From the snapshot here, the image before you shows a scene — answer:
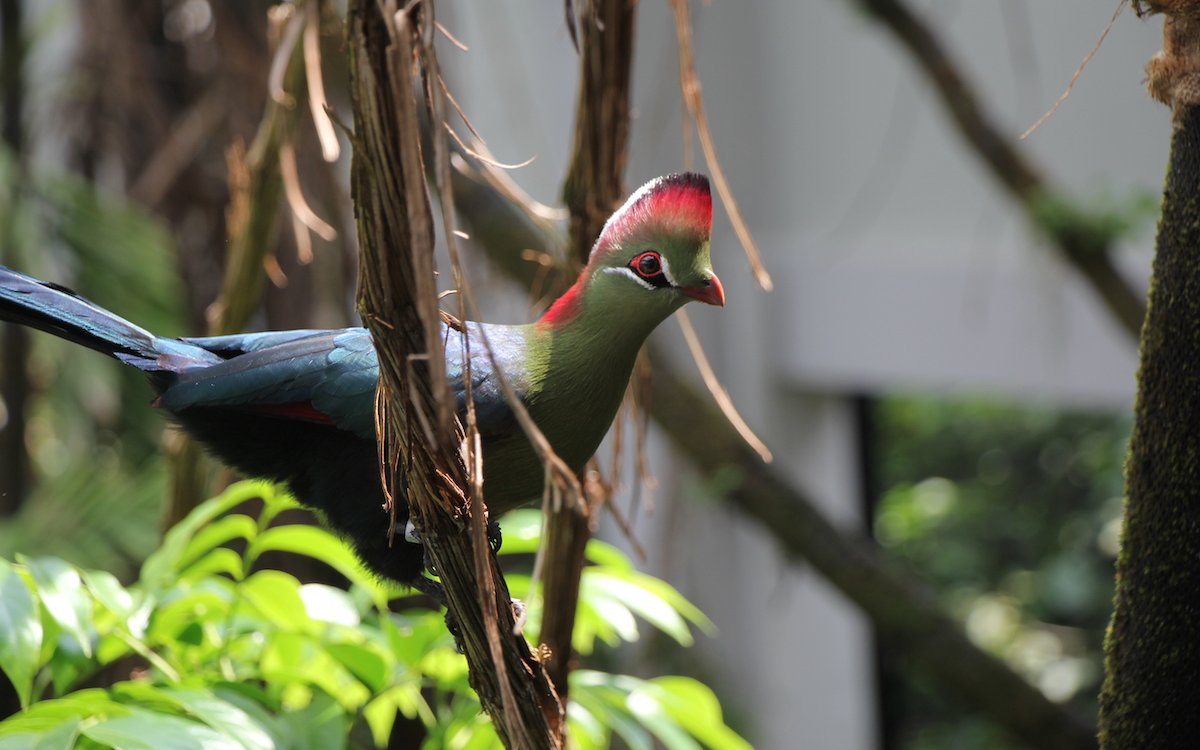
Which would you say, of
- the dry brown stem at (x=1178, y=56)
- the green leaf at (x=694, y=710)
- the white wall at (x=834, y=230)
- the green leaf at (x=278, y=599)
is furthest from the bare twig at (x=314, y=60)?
the white wall at (x=834, y=230)

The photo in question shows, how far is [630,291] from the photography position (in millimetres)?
1061

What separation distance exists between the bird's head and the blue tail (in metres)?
0.44

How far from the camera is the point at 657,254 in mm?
1039

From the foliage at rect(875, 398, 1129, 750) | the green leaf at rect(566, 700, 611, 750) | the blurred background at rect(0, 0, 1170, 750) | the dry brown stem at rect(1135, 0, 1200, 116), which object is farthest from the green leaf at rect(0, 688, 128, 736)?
the foliage at rect(875, 398, 1129, 750)

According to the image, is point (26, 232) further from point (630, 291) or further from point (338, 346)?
point (630, 291)

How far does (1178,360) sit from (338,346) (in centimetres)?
76

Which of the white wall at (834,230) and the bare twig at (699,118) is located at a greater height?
the white wall at (834,230)

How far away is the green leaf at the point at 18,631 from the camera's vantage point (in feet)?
3.09

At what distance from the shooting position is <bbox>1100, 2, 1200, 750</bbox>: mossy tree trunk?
2.84ft

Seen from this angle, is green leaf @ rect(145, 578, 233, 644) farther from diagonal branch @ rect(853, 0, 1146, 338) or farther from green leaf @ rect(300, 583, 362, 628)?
diagonal branch @ rect(853, 0, 1146, 338)

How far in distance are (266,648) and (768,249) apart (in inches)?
91.4

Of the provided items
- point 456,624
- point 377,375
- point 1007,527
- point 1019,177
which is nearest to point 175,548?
point 377,375

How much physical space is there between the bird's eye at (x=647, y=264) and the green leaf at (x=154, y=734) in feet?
1.72

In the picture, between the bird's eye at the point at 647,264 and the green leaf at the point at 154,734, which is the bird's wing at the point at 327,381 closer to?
the bird's eye at the point at 647,264
